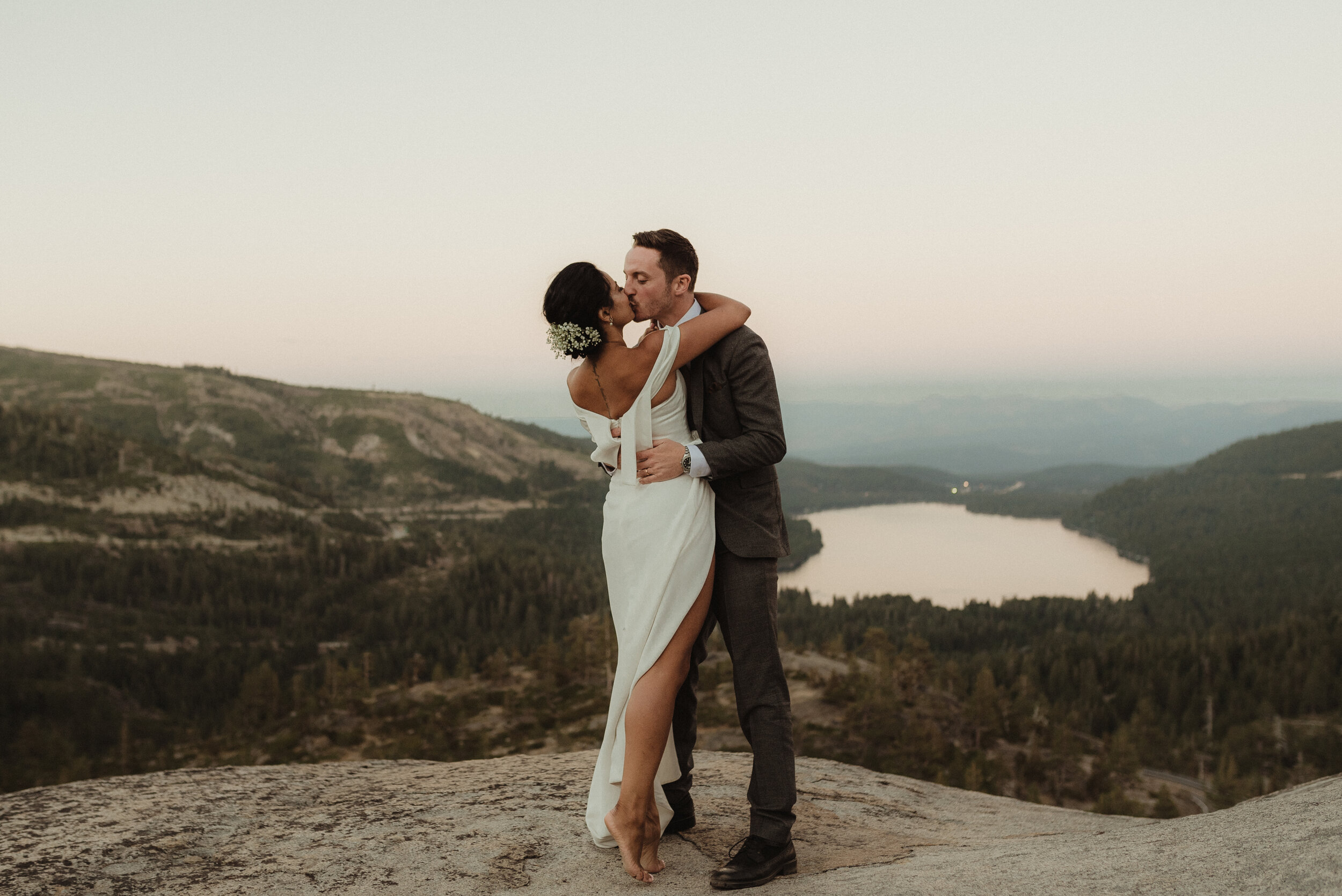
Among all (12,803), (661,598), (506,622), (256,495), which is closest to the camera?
(661,598)

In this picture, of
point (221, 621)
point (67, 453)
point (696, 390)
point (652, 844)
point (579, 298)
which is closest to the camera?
point (579, 298)

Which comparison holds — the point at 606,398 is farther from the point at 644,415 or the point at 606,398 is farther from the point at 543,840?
the point at 543,840

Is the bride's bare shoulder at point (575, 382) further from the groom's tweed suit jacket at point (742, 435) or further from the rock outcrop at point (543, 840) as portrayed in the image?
the rock outcrop at point (543, 840)

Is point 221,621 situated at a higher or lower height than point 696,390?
lower

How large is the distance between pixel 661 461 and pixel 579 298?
1171 mm

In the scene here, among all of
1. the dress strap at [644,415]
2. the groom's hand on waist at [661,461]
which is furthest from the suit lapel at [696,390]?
the groom's hand on waist at [661,461]

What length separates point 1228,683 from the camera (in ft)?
331

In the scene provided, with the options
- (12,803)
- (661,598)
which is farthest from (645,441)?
(12,803)

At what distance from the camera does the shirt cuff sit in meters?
5.11

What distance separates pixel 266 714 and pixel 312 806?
10046cm

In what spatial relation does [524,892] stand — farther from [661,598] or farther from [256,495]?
[256,495]

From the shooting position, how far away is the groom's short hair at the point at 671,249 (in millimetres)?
5195

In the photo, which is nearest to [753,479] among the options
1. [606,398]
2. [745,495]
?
[745,495]

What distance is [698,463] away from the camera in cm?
512
